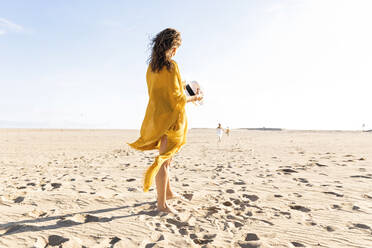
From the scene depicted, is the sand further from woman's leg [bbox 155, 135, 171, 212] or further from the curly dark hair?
the curly dark hair

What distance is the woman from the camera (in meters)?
3.08

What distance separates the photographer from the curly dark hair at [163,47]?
10.1ft

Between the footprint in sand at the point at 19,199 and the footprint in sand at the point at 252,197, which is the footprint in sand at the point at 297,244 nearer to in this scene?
the footprint in sand at the point at 252,197

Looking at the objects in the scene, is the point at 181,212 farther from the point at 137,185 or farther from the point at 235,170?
the point at 235,170

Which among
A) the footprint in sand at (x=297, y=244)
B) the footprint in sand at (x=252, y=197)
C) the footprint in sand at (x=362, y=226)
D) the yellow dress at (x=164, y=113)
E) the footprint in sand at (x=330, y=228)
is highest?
the yellow dress at (x=164, y=113)

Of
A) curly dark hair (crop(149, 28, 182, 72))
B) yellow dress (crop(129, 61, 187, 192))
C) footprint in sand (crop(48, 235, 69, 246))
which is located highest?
curly dark hair (crop(149, 28, 182, 72))

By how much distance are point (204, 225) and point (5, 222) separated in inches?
92.5

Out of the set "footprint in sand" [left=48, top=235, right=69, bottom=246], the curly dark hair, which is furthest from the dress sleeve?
"footprint in sand" [left=48, top=235, right=69, bottom=246]

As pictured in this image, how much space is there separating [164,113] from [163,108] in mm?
63

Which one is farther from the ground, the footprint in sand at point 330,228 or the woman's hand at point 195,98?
the woman's hand at point 195,98

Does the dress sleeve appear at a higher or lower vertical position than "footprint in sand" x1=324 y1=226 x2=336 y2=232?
higher

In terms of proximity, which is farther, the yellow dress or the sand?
the yellow dress

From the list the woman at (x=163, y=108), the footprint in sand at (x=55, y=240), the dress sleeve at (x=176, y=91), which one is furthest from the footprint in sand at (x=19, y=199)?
the dress sleeve at (x=176, y=91)

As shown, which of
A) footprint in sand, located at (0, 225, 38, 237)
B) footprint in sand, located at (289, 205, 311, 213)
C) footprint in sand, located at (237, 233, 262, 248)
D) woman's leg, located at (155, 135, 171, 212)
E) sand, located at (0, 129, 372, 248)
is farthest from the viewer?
footprint in sand, located at (289, 205, 311, 213)
